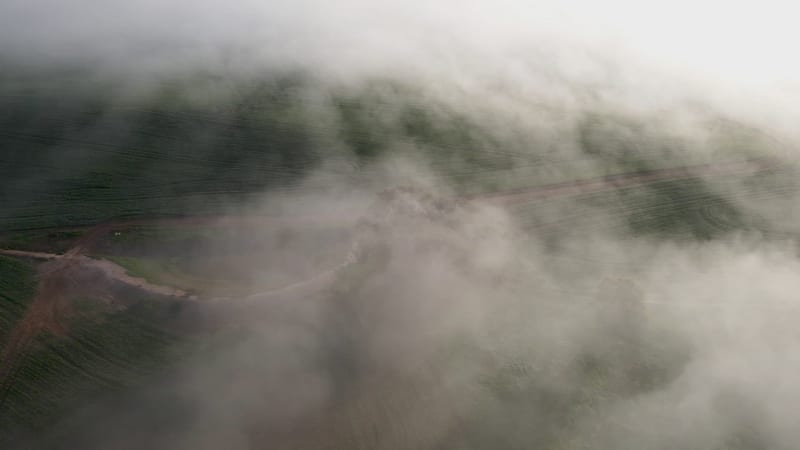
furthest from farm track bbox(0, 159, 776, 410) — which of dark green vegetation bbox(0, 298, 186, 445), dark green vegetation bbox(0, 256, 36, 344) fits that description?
dark green vegetation bbox(0, 298, 186, 445)

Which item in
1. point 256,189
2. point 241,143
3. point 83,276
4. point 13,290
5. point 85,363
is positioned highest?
point 241,143

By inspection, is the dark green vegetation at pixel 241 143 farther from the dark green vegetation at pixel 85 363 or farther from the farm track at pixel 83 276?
the dark green vegetation at pixel 85 363

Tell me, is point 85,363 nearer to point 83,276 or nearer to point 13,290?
point 83,276

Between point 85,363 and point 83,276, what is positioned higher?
point 83,276

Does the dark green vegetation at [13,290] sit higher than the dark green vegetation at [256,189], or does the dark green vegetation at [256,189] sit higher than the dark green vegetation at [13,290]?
the dark green vegetation at [256,189]

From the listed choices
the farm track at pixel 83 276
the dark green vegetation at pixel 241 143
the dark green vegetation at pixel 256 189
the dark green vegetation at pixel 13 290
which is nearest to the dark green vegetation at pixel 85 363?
the dark green vegetation at pixel 256 189

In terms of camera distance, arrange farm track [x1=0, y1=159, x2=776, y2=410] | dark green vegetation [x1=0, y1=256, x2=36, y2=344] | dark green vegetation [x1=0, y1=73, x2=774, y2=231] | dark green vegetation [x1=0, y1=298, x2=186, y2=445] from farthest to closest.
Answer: dark green vegetation [x1=0, y1=73, x2=774, y2=231], dark green vegetation [x1=0, y1=256, x2=36, y2=344], farm track [x1=0, y1=159, x2=776, y2=410], dark green vegetation [x1=0, y1=298, x2=186, y2=445]

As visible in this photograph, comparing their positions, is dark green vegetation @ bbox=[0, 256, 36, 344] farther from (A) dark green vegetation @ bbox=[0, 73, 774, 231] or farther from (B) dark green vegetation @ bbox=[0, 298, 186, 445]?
(A) dark green vegetation @ bbox=[0, 73, 774, 231]

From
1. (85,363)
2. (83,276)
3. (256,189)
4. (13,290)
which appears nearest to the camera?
(85,363)

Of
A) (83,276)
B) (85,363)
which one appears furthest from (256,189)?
(85,363)

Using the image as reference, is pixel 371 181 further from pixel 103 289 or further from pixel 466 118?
pixel 103 289

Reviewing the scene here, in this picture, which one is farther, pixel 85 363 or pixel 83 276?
pixel 83 276
